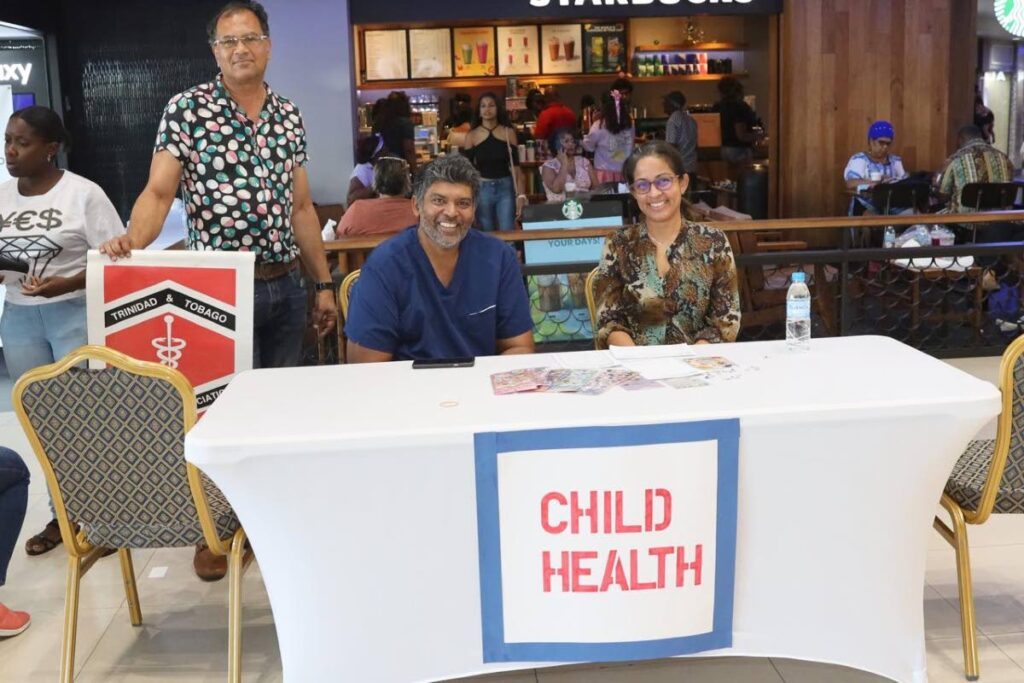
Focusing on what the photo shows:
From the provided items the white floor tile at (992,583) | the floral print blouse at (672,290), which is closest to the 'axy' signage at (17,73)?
the floral print blouse at (672,290)

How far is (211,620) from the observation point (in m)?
3.50

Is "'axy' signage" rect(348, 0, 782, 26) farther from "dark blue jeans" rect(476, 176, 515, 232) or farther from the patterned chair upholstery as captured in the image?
the patterned chair upholstery

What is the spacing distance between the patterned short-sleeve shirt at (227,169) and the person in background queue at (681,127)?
20.3ft

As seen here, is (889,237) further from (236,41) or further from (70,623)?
(70,623)

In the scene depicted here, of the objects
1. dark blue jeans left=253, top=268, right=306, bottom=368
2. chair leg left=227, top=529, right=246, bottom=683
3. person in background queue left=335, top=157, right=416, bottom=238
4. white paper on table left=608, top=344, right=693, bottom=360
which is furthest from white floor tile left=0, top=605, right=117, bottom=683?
person in background queue left=335, top=157, right=416, bottom=238

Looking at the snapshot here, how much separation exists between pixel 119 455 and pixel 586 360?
124 centimetres

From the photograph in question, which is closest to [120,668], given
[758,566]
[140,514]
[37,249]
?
[140,514]

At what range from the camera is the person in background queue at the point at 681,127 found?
9430 millimetres

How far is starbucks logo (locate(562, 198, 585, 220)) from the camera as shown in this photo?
240 inches

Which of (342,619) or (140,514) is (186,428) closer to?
(140,514)

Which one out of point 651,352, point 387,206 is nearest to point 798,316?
point 651,352

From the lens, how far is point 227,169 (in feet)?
11.8

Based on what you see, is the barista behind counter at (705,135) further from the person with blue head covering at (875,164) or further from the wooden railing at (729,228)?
the wooden railing at (729,228)

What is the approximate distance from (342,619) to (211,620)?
1.01 m
